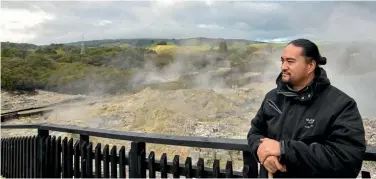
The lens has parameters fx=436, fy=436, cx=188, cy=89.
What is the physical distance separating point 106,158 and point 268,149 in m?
1.75

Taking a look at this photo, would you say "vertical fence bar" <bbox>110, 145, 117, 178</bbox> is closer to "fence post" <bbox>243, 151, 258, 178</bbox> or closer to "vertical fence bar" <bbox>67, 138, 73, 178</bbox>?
"vertical fence bar" <bbox>67, 138, 73, 178</bbox>

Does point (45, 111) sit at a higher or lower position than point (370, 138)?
lower

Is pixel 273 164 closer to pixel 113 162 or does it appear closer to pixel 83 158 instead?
pixel 113 162

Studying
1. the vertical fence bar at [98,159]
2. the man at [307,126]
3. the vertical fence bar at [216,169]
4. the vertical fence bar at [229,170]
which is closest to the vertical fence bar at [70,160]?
the vertical fence bar at [98,159]

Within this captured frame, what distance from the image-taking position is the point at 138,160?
3.00 metres

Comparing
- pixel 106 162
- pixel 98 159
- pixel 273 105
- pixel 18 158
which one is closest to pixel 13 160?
pixel 18 158

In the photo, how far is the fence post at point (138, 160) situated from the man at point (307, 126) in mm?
1081

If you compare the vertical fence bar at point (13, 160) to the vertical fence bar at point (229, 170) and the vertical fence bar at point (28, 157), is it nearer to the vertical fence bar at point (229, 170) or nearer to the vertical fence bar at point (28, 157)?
the vertical fence bar at point (28, 157)

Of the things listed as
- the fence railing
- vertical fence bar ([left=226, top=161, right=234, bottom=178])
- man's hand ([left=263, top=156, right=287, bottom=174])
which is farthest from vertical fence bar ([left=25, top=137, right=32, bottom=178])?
man's hand ([left=263, top=156, right=287, bottom=174])

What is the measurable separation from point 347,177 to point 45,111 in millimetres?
16820

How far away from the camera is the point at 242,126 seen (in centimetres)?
1102

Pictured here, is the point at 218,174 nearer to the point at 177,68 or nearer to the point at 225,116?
the point at 225,116

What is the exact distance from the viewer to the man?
177 centimetres

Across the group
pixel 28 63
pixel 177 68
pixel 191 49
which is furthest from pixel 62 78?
pixel 191 49
